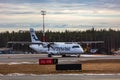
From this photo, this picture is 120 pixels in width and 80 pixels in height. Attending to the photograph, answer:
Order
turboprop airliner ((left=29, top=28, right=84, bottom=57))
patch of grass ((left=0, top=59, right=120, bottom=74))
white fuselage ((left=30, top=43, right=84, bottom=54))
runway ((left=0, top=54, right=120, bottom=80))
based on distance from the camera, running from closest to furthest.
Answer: runway ((left=0, top=54, right=120, bottom=80)) → patch of grass ((left=0, top=59, right=120, bottom=74)) → white fuselage ((left=30, top=43, right=84, bottom=54)) → turboprop airliner ((left=29, top=28, right=84, bottom=57))

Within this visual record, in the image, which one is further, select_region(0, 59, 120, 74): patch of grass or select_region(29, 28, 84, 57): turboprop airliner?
select_region(29, 28, 84, 57): turboprop airliner

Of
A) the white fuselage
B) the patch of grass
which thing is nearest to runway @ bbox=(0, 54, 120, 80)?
the patch of grass

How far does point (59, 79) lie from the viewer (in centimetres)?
3222

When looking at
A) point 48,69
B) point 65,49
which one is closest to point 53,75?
point 48,69

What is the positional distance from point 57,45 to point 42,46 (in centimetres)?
612

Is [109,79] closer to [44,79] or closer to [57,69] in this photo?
[44,79]

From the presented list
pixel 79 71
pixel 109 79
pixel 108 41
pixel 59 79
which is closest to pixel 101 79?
pixel 109 79

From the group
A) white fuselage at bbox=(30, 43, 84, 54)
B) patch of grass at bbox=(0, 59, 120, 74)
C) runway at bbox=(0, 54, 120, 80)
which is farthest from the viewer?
white fuselage at bbox=(30, 43, 84, 54)

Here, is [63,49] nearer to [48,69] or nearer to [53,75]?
[48,69]

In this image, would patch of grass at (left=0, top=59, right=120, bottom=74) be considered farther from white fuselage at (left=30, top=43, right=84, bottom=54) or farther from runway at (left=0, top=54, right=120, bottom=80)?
white fuselage at (left=30, top=43, right=84, bottom=54)

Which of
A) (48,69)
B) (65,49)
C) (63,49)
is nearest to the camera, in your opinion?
(48,69)

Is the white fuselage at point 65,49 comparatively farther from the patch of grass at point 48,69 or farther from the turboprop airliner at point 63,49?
the patch of grass at point 48,69

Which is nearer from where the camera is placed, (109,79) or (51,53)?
(109,79)

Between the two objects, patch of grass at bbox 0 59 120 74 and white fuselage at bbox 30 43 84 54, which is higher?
white fuselage at bbox 30 43 84 54
